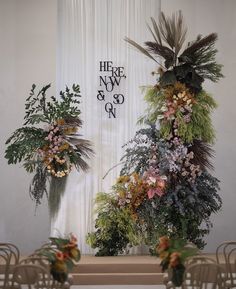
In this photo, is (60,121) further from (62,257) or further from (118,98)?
(62,257)

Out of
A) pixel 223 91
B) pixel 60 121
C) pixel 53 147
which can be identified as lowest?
pixel 53 147

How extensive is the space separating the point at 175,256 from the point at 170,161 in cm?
305

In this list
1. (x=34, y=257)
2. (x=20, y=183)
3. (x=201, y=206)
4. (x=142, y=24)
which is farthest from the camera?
(x=20, y=183)

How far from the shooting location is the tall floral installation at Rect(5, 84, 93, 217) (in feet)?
31.6

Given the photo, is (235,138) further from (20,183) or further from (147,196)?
(20,183)

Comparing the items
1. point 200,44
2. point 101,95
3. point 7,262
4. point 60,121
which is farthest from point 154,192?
point 7,262

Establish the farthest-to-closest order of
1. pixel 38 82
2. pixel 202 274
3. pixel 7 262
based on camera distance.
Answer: pixel 38 82 → pixel 7 262 → pixel 202 274

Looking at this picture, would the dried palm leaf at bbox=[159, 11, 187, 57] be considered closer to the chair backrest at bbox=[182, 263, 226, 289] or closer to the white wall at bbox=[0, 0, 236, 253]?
the white wall at bbox=[0, 0, 236, 253]

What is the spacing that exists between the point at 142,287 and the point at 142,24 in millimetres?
3883

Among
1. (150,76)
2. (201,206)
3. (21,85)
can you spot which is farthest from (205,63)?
(21,85)

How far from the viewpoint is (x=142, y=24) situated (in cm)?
1022

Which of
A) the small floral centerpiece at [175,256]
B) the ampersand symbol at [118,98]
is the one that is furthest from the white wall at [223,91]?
the small floral centerpiece at [175,256]

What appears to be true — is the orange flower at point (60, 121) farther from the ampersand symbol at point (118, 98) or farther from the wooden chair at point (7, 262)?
the wooden chair at point (7, 262)

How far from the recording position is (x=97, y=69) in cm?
1034
